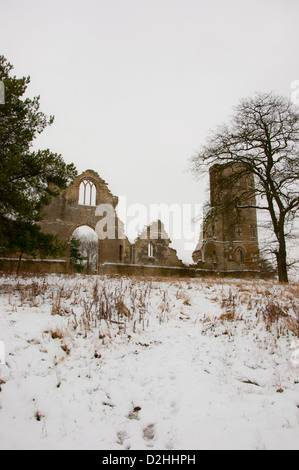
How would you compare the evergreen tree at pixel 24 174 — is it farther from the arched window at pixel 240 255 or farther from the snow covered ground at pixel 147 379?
the arched window at pixel 240 255

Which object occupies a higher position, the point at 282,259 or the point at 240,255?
the point at 240,255

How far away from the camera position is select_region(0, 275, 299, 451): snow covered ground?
3156 millimetres

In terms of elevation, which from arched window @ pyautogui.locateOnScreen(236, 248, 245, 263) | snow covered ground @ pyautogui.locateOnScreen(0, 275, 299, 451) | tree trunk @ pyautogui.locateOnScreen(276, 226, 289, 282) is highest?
arched window @ pyautogui.locateOnScreen(236, 248, 245, 263)

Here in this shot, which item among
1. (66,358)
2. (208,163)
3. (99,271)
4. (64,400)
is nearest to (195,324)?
(66,358)

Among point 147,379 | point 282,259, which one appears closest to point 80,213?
point 282,259

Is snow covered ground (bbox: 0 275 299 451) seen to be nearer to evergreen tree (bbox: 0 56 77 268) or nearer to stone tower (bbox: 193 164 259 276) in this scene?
evergreen tree (bbox: 0 56 77 268)

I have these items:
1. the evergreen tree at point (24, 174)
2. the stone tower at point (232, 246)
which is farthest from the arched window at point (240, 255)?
the evergreen tree at point (24, 174)

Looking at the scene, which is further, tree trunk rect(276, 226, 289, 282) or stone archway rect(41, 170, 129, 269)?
stone archway rect(41, 170, 129, 269)

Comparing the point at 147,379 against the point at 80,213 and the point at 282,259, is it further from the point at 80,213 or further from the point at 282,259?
the point at 80,213

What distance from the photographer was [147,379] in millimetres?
4133

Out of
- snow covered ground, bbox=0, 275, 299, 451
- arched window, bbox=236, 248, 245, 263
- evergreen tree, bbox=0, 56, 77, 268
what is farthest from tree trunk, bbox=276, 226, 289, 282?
arched window, bbox=236, 248, 245, 263

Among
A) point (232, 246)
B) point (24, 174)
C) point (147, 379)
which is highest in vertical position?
point (232, 246)

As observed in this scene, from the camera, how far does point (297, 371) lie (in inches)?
170
